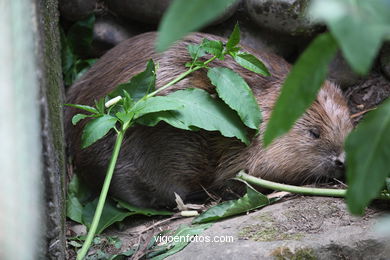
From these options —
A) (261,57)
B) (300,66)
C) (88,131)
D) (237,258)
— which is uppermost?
(300,66)

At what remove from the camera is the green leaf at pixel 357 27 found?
1085mm

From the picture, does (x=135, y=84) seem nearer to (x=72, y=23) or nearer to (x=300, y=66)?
(x=72, y=23)

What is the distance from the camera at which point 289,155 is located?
3750 millimetres

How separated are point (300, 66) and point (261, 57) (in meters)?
2.59

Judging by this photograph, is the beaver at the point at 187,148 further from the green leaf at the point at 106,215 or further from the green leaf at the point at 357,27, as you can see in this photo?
the green leaf at the point at 357,27

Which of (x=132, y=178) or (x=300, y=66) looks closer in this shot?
(x=300, y=66)

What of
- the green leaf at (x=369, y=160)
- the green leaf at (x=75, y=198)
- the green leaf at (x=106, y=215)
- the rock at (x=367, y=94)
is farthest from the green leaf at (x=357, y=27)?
the rock at (x=367, y=94)

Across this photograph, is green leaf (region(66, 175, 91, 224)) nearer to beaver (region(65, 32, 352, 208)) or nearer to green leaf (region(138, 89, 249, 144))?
beaver (region(65, 32, 352, 208))

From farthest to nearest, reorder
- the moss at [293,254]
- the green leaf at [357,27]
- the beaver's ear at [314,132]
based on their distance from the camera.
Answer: the beaver's ear at [314,132] < the moss at [293,254] < the green leaf at [357,27]

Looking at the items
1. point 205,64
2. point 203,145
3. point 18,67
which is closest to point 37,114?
point 18,67

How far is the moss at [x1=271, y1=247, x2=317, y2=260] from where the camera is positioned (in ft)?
8.83

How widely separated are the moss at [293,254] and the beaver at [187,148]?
1014 mm

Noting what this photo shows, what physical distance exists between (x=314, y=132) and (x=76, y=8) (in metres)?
1.97

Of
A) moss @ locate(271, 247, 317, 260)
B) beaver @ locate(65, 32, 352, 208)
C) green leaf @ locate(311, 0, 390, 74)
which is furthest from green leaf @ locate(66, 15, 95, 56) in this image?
green leaf @ locate(311, 0, 390, 74)
